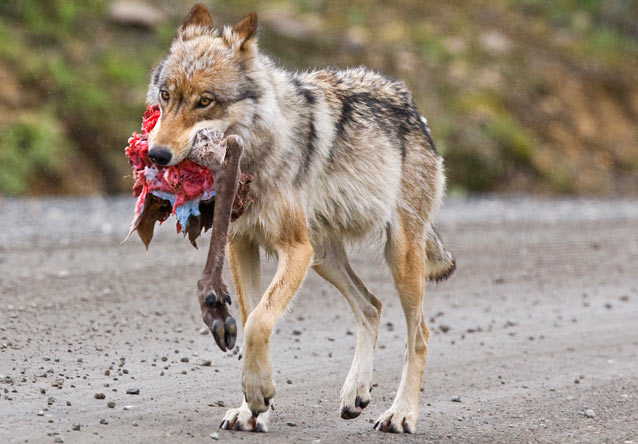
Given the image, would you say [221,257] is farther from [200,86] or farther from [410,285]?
[410,285]

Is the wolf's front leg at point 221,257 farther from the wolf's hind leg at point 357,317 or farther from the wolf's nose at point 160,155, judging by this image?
the wolf's hind leg at point 357,317

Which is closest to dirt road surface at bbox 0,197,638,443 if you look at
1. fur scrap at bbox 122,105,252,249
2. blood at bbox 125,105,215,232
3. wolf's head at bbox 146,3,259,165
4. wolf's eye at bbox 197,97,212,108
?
fur scrap at bbox 122,105,252,249

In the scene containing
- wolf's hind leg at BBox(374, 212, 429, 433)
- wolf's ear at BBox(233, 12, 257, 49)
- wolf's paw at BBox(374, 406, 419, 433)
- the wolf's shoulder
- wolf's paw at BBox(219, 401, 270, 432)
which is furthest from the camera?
the wolf's shoulder

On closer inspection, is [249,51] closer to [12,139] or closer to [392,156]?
[392,156]

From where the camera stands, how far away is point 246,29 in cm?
556

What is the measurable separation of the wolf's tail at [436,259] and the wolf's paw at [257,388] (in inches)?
92.0

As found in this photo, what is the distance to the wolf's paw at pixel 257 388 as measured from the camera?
4.90 meters

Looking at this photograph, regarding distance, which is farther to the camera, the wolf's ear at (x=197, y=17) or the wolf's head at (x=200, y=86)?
the wolf's ear at (x=197, y=17)

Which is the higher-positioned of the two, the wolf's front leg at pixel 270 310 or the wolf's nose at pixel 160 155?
the wolf's nose at pixel 160 155

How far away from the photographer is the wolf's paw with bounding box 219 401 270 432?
5.39 metres

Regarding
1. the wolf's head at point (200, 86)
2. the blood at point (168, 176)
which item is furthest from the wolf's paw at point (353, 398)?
the wolf's head at point (200, 86)

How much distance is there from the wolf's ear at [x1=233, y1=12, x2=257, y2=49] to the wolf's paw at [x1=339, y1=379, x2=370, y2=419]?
6.96 ft

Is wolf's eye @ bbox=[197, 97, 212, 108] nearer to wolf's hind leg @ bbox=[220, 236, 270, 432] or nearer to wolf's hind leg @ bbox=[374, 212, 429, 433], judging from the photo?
wolf's hind leg @ bbox=[220, 236, 270, 432]

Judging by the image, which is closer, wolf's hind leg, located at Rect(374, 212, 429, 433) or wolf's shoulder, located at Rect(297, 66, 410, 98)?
wolf's hind leg, located at Rect(374, 212, 429, 433)
